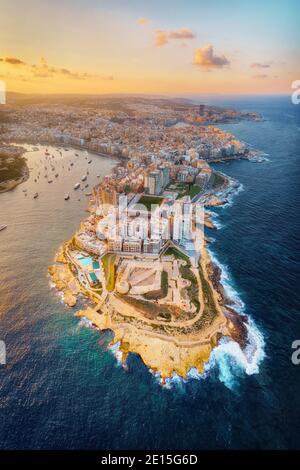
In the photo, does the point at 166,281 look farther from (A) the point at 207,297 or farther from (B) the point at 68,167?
(B) the point at 68,167

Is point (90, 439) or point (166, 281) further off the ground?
point (166, 281)

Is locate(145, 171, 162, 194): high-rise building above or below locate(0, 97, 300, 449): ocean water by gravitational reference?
above

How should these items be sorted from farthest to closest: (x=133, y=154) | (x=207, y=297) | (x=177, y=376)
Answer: (x=133, y=154)
(x=207, y=297)
(x=177, y=376)

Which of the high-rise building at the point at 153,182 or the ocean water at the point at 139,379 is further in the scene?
the high-rise building at the point at 153,182

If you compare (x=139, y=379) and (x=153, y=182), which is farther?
(x=153, y=182)

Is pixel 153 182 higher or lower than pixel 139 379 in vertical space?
higher

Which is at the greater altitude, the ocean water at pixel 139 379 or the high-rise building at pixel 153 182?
the high-rise building at pixel 153 182

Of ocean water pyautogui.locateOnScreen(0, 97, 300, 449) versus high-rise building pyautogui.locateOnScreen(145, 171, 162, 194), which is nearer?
ocean water pyautogui.locateOnScreen(0, 97, 300, 449)

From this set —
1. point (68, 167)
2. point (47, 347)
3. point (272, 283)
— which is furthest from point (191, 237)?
point (68, 167)
